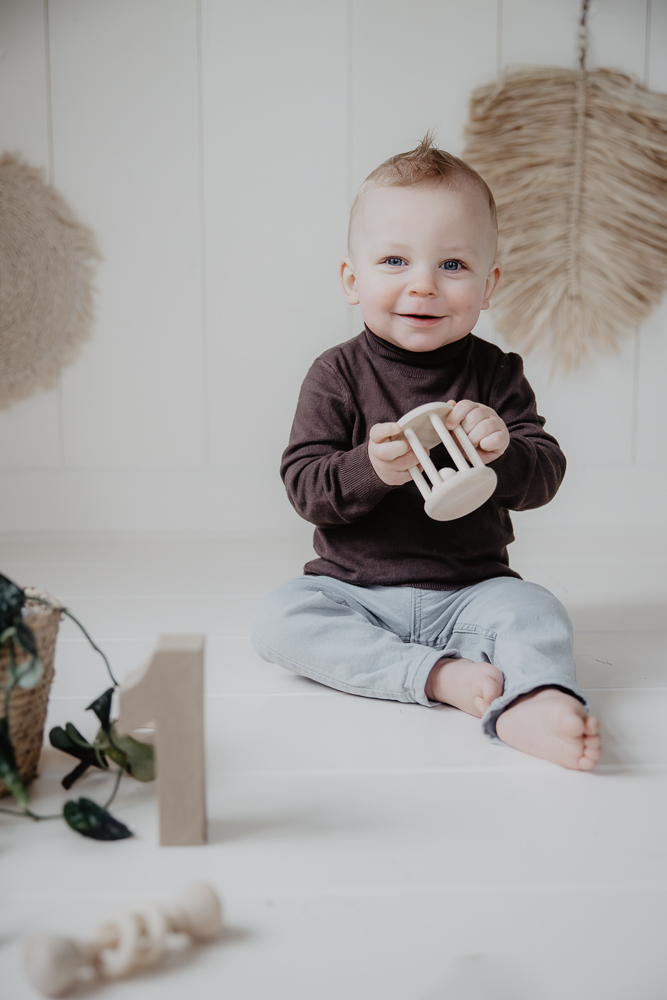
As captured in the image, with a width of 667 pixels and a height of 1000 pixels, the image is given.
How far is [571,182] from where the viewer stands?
1576mm

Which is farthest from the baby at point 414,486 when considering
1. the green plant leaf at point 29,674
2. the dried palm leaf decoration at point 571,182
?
the dried palm leaf decoration at point 571,182

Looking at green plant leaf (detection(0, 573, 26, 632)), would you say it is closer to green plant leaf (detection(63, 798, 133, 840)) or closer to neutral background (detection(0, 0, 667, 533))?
green plant leaf (detection(63, 798, 133, 840))

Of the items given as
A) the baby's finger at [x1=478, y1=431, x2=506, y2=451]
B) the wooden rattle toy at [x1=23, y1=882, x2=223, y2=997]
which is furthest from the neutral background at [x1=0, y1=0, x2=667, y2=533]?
the wooden rattle toy at [x1=23, y1=882, x2=223, y2=997]

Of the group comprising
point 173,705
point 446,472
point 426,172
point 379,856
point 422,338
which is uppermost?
point 426,172

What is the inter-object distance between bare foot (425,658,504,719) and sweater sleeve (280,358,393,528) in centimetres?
18

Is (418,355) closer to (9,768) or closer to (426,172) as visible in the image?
(426,172)

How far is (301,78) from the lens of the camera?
5.13ft

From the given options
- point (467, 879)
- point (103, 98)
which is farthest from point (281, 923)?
point (103, 98)

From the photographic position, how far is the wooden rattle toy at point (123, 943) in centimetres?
45

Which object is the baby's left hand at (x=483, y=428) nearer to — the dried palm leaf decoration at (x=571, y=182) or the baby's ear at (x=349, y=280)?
the baby's ear at (x=349, y=280)

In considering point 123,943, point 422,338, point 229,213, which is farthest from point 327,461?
point 229,213

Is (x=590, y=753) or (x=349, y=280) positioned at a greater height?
(x=349, y=280)

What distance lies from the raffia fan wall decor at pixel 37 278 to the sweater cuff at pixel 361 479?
89cm

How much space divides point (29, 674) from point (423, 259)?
1.92 ft
